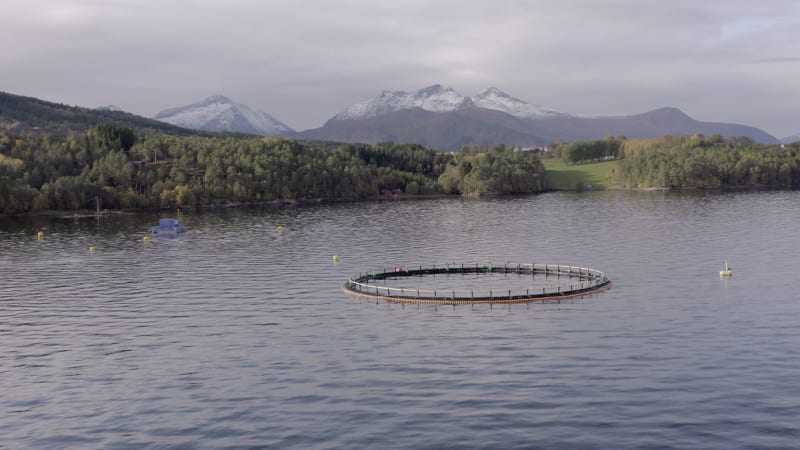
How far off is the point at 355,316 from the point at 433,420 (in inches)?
1640

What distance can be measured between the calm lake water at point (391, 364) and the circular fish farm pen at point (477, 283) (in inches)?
118

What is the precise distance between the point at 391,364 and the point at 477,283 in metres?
49.5

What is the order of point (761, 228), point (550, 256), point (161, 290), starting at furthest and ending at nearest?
point (761, 228) → point (550, 256) → point (161, 290)

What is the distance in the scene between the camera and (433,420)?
65312 mm

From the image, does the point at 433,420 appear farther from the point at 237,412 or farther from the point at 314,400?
the point at 237,412

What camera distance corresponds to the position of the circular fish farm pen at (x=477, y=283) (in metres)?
113

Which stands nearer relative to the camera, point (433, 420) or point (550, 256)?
point (433, 420)

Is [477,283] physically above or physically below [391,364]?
above

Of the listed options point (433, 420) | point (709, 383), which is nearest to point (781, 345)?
point (709, 383)

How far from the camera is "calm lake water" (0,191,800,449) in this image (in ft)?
208

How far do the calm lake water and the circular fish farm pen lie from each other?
2995 millimetres

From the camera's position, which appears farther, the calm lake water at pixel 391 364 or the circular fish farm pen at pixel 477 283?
the circular fish farm pen at pixel 477 283

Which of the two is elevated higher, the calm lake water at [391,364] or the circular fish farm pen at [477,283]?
the circular fish farm pen at [477,283]

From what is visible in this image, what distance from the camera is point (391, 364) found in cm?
8144
